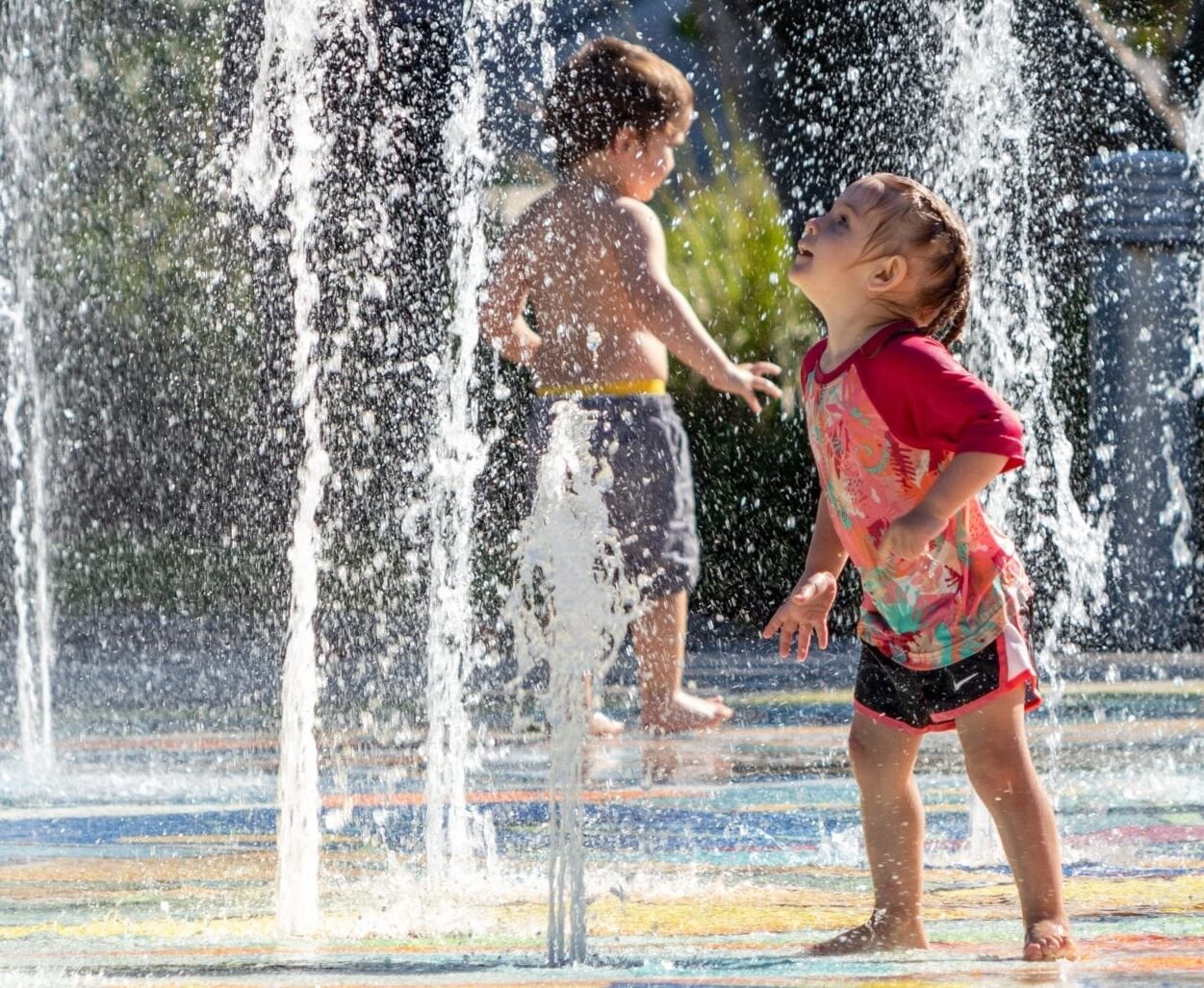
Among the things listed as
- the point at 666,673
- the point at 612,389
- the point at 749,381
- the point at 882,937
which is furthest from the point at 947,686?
the point at 612,389

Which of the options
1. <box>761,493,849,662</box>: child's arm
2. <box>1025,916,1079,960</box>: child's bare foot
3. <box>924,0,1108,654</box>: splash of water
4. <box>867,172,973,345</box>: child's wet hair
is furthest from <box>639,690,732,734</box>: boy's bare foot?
Result: <box>924,0,1108,654</box>: splash of water

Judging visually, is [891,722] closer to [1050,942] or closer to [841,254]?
[1050,942]

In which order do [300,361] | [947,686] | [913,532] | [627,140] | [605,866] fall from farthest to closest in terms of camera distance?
[300,361] → [627,140] → [605,866] → [947,686] → [913,532]

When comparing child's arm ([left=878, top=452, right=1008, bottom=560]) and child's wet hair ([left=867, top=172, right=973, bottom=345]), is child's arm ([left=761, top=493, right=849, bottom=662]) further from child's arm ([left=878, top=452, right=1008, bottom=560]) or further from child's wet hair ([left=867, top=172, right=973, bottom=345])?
child's wet hair ([left=867, top=172, right=973, bottom=345])

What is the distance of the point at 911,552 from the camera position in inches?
98.3

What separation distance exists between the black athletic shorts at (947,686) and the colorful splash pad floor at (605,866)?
0.97 feet

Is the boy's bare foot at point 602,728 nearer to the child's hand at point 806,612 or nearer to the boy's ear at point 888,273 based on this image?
the child's hand at point 806,612

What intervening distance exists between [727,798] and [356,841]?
2.53ft

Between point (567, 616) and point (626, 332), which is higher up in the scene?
point (626, 332)

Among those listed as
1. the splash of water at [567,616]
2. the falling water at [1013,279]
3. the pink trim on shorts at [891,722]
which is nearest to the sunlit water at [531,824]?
the splash of water at [567,616]

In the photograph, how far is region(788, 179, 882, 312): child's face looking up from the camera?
2744 mm

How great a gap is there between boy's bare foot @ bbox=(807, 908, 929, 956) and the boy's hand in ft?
4.64

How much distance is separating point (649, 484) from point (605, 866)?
1.42 meters

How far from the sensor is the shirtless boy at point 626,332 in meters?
4.52
